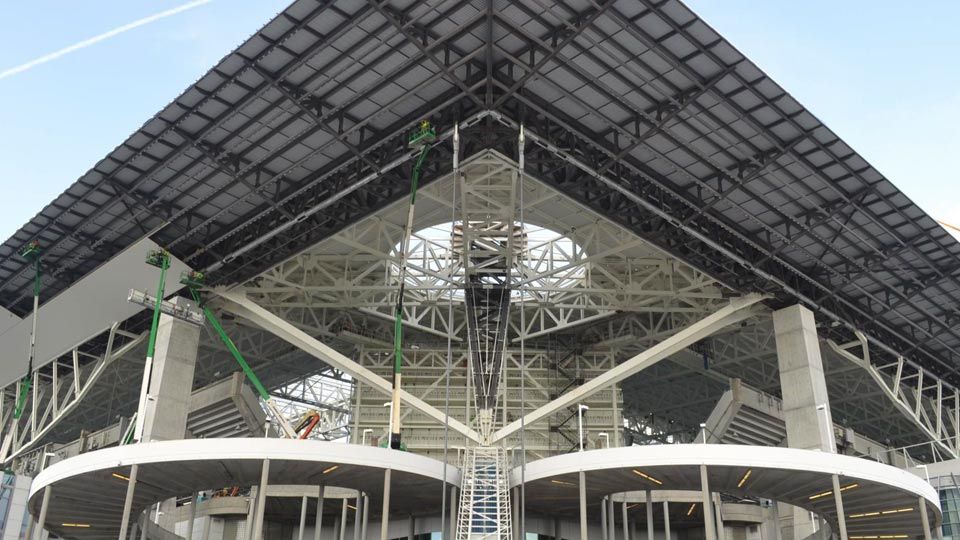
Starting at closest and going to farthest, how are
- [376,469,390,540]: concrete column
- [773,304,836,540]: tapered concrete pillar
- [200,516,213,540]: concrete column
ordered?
[376,469,390,540]: concrete column < [773,304,836,540]: tapered concrete pillar < [200,516,213,540]: concrete column

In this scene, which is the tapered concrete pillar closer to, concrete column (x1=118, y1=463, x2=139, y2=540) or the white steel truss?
the white steel truss

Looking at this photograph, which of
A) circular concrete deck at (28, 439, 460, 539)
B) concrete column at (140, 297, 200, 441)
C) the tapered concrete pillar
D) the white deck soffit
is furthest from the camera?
the white deck soffit

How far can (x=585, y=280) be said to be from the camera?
5134 cm

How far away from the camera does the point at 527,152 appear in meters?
37.5

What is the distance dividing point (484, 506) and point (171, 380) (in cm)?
1768

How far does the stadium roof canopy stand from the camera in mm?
31797

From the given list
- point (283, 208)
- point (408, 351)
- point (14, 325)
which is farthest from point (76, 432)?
point (283, 208)

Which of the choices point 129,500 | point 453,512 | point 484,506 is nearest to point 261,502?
point 129,500

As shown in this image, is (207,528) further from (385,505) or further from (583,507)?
(583,507)

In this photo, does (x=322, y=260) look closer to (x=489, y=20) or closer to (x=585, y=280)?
(x=585, y=280)

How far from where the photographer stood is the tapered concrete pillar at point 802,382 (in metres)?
41.0

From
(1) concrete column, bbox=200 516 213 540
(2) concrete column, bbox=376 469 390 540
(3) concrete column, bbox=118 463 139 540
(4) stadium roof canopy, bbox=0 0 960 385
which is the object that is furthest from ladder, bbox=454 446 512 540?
(1) concrete column, bbox=200 516 213 540

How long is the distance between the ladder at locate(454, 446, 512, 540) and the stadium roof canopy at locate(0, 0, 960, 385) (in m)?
12.4

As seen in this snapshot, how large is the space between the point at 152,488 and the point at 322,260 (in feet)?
57.9
